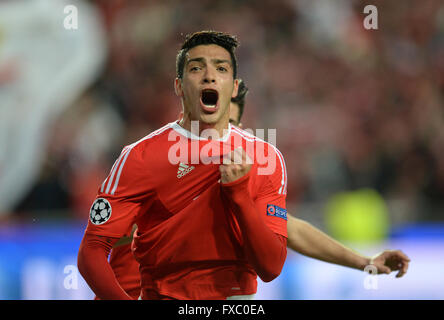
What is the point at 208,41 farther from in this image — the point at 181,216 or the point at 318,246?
the point at 318,246

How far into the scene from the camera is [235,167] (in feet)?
8.54

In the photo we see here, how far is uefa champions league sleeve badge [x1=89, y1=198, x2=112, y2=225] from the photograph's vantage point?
274cm

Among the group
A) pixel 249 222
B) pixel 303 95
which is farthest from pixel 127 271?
pixel 303 95

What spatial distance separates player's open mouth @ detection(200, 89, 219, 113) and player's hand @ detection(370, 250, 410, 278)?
1.19 meters

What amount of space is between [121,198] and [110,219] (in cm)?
10

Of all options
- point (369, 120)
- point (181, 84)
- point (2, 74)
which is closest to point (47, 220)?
point (2, 74)

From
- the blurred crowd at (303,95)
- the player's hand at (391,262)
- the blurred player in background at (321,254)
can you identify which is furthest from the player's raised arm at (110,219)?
the blurred crowd at (303,95)

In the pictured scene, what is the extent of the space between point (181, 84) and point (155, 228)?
25.7 inches

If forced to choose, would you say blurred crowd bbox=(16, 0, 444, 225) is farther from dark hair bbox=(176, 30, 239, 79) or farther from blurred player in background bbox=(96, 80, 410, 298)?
dark hair bbox=(176, 30, 239, 79)

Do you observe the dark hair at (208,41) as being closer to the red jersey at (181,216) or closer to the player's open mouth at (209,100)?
the player's open mouth at (209,100)

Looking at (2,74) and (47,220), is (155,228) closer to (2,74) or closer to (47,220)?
(47,220)

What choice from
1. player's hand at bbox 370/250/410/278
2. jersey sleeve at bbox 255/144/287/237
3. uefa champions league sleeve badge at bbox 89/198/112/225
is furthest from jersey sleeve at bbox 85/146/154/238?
player's hand at bbox 370/250/410/278

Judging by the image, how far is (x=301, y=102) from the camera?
9.72 meters

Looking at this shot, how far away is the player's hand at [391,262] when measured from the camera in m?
3.40
